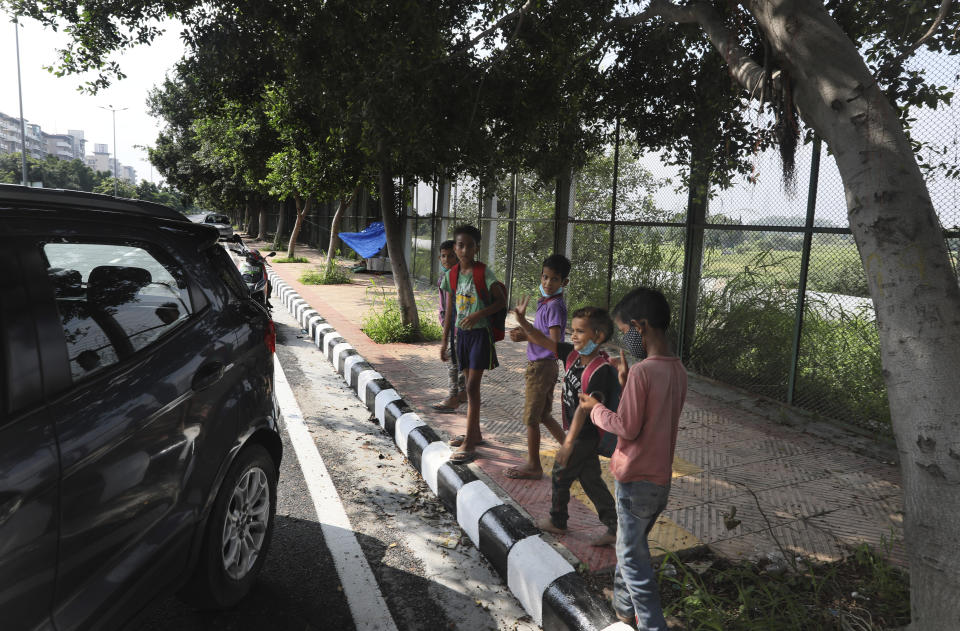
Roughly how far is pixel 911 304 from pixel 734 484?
242 cm

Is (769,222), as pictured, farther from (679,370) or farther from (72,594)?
(72,594)

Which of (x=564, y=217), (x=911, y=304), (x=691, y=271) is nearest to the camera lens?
(x=911, y=304)

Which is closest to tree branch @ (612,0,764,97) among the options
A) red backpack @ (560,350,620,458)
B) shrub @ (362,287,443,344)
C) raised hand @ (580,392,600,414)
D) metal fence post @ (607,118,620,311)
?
red backpack @ (560,350,620,458)

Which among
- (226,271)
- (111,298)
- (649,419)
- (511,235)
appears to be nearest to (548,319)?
(649,419)

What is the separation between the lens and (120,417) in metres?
2.05

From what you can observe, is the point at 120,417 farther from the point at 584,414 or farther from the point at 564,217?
the point at 564,217

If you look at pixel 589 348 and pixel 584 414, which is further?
pixel 589 348

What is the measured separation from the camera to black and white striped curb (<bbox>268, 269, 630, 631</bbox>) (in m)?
2.77

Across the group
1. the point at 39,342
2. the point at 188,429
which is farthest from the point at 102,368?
the point at 188,429

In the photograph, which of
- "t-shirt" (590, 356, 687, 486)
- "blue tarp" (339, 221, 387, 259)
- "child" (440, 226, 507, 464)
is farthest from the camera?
"blue tarp" (339, 221, 387, 259)

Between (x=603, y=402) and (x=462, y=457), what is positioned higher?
(x=603, y=402)

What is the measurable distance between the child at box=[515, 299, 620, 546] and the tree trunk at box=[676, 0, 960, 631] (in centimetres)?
116

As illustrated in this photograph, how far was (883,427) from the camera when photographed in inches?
211

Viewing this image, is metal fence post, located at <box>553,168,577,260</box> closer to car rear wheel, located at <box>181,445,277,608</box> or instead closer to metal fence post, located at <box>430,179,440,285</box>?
metal fence post, located at <box>430,179,440,285</box>
